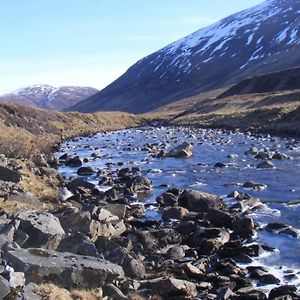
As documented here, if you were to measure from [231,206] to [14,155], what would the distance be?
19.1 m

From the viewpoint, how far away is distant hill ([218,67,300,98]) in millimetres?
129625

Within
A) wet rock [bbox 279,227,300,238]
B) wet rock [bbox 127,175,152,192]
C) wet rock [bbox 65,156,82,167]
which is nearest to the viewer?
wet rock [bbox 279,227,300,238]

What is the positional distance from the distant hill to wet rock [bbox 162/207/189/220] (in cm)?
10887

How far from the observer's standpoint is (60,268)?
443 inches

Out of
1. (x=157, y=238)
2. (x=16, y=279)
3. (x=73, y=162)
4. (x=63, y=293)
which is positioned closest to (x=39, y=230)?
(x=16, y=279)

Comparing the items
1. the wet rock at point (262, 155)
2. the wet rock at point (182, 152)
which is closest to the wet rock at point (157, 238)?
the wet rock at point (262, 155)

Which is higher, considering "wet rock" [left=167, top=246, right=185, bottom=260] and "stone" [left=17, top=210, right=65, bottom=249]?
"stone" [left=17, top=210, right=65, bottom=249]

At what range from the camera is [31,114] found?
83000 mm

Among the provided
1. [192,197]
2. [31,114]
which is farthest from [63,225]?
[31,114]

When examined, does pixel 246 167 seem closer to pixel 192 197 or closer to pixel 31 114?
pixel 192 197

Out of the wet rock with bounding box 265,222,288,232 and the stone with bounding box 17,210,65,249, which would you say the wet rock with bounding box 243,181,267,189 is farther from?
the stone with bounding box 17,210,65,249

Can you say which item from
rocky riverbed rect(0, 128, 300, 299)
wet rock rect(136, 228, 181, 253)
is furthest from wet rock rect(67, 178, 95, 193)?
wet rock rect(136, 228, 181, 253)

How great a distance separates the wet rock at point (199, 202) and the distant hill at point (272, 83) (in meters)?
107

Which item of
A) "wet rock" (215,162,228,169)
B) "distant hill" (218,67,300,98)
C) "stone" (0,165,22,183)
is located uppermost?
"distant hill" (218,67,300,98)
